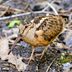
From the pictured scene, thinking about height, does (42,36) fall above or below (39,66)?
above

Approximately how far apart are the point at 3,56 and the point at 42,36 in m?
0.62

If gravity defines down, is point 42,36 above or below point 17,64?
above

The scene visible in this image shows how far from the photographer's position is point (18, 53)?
3.83 meters

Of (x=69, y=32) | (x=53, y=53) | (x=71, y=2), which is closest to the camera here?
(x=53, y=53)

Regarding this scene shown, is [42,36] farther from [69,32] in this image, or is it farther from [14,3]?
[14,3]

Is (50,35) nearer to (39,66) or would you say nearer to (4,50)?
(39,66)

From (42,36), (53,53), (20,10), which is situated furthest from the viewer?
(20,10)

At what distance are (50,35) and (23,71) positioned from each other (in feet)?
1.60

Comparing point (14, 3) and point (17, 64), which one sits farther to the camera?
point (14, 3)

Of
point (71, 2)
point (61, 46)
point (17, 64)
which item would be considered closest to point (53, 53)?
point (61, 46)

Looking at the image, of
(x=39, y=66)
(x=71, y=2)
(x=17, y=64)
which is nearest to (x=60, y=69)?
(x=39, y=66)

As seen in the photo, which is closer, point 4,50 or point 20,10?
point 4,50

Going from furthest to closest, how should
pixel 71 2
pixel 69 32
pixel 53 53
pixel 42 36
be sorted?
1. pixel 71 2
2. pixel 69 32
3. pixel 53 53
4. pixel 42 36

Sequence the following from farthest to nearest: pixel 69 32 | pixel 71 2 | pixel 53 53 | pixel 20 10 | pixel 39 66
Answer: pixel 71 2 < pixel 20 10 < pixel 69 32 < pixel 53 53 < pixel 39 66
